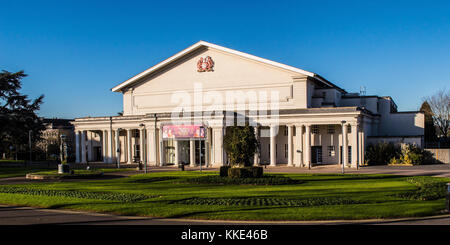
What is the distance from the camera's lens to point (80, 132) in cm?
6197

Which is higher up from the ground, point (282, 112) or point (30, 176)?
point (282, 112)

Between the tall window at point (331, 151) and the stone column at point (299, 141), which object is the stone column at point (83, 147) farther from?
the tall window at point (331, 151)

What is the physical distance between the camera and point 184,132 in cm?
5100

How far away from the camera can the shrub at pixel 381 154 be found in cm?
4861

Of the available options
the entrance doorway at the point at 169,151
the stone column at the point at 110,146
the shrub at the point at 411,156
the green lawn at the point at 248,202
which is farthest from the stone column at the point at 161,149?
the shrub at the point at 411,156

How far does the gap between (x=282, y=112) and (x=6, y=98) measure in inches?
1730

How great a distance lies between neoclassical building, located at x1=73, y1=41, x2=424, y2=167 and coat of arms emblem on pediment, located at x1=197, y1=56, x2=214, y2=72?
14 cm

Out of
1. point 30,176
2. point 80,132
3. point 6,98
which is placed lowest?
point 30,176

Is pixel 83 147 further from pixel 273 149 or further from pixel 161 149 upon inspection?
pixel 273 149

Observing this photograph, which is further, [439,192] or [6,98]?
[6,98]
